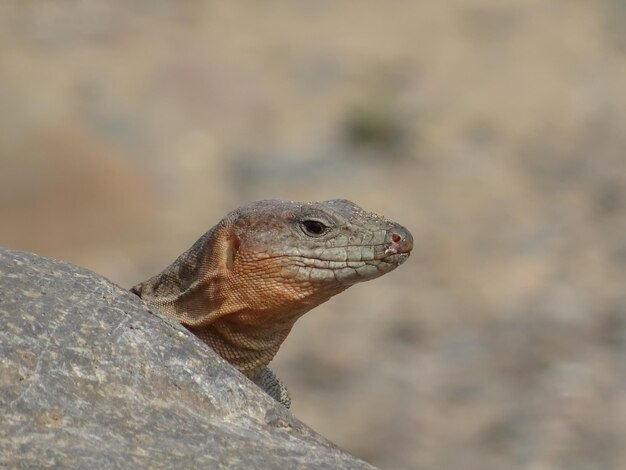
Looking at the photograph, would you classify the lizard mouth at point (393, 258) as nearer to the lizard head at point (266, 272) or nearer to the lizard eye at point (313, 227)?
the lizard head at point (266, 272)

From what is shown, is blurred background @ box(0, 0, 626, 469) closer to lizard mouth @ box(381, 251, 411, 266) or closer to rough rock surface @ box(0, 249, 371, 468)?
lizard mouth @ box(381, 251, 411, 266)

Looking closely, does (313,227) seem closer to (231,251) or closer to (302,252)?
(302,252)

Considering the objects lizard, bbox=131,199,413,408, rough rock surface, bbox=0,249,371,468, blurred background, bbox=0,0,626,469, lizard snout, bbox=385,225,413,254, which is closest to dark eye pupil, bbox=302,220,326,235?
lizard, bbox=131,199,413,408

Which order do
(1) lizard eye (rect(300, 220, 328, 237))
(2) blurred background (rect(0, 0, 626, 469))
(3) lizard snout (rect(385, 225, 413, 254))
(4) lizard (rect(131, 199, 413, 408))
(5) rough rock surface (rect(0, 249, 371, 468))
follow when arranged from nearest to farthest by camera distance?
(5) rough rock surface (rect(0, 249, 371, 468)) → (4) lizard (rect(131, 199, 413, 408)) → (3) lizard snout (rect(385, 225, 413, 254)) → (1) lizard eye (rect(300, 220, 328, 237)) → (2) blurred background (rect(0, 0, 626, 469))

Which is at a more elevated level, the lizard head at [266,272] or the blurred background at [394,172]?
the blurred background at [394,172]

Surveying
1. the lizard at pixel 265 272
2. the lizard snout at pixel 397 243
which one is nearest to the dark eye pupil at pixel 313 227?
the lizard at pixel 265 272

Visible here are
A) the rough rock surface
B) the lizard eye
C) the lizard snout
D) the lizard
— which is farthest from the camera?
the lizard eye

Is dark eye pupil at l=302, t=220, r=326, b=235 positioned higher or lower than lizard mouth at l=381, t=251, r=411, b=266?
higher

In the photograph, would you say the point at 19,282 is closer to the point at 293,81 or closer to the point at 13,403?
the point at 13,403
